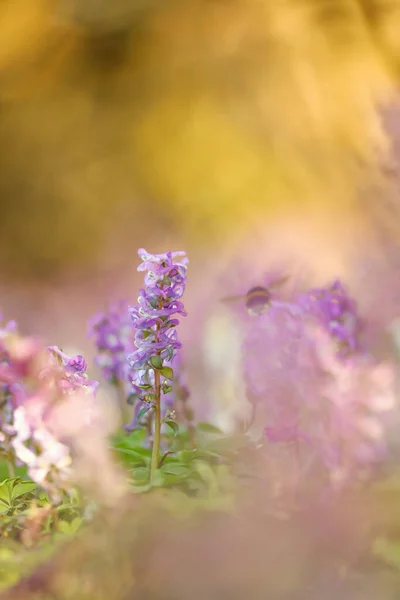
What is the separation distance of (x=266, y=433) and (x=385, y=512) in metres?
0.13

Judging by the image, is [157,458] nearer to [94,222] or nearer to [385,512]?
[385,512]

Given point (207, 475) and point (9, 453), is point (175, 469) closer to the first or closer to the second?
point (207, 475)

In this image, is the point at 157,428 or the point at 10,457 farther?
the point at 10,457

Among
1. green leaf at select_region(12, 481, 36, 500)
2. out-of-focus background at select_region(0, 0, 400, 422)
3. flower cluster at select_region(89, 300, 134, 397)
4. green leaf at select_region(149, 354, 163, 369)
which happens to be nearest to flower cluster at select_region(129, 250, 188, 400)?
green leaf at select_region(149, 354, 163, 369)

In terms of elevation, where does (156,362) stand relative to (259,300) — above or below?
below

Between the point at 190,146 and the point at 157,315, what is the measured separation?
680 mm

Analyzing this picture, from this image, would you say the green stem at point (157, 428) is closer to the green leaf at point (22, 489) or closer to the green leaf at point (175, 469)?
the green leaf at point (175, 469)

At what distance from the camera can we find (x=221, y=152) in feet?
3.90

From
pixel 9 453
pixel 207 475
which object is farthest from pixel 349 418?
pixel 9 453

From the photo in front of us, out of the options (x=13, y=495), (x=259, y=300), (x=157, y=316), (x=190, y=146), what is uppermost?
(x=190, y=146)

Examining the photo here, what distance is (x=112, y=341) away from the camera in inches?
35.0

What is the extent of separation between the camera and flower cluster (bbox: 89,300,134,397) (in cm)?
89

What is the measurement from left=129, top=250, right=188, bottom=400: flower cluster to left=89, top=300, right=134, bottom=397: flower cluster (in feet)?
0.84

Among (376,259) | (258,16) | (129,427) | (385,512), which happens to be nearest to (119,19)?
(258,16)
